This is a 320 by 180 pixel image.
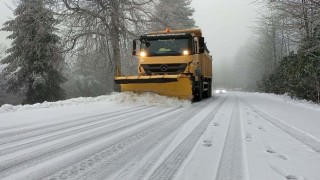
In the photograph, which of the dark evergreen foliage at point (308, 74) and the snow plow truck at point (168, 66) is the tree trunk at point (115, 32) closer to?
the snow plow truck at point (168, 66)

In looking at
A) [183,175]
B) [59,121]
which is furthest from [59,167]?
[59,121]

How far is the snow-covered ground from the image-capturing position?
3.31m

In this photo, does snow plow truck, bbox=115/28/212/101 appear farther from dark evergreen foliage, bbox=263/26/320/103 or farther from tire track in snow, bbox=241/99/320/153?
tire track in snow, bbox=241/99/320/153

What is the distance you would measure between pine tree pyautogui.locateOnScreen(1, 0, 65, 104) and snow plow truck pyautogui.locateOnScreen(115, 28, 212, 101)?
956 cm

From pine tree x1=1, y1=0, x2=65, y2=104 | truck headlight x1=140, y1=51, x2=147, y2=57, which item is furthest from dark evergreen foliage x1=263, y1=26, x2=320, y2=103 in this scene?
pine tree x1=1, y1=0, x2=65, y2=104

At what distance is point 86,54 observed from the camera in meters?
20.7

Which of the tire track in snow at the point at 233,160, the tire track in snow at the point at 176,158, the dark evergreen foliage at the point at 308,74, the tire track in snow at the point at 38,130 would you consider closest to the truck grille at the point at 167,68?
the dark evergreen foliage at the point at 308,74

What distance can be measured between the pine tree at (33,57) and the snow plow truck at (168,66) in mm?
9562

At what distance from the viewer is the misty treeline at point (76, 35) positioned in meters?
20.5

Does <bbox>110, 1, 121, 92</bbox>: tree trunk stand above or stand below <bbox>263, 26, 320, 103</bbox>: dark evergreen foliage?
above

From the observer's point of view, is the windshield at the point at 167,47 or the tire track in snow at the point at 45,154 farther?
the windshield at the point at 167,47

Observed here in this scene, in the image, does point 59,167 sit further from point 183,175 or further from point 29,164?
point 183,175

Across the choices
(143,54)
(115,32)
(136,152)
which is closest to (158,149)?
(136,152)

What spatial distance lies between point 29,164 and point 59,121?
11.8ft
